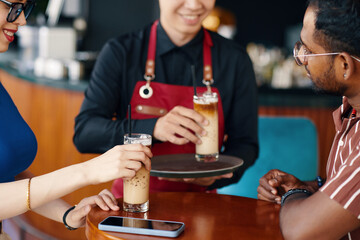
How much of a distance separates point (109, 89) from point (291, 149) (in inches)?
50.1

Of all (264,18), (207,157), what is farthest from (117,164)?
(264,18)

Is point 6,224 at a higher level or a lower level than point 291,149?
lower

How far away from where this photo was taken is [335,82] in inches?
61.2

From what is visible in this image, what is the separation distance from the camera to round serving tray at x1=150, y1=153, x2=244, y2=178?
1.88 m

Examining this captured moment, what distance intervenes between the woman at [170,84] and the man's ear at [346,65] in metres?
0.89

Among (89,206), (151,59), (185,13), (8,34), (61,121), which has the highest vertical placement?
(185,13)

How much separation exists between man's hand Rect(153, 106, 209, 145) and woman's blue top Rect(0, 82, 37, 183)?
20.3 inches

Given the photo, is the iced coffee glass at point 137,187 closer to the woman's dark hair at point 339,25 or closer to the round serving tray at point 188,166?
the round serving tray at point 188,166

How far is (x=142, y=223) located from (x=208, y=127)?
0.72m

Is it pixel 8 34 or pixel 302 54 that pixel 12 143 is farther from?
pixel 302 54

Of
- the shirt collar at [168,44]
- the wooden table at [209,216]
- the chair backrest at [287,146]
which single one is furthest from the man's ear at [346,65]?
the chair backrest at [287,146]

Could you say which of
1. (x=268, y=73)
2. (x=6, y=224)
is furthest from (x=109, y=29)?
(x=6, y=224)

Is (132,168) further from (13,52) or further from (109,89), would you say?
(13,52)

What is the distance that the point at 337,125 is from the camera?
5.72 ft
